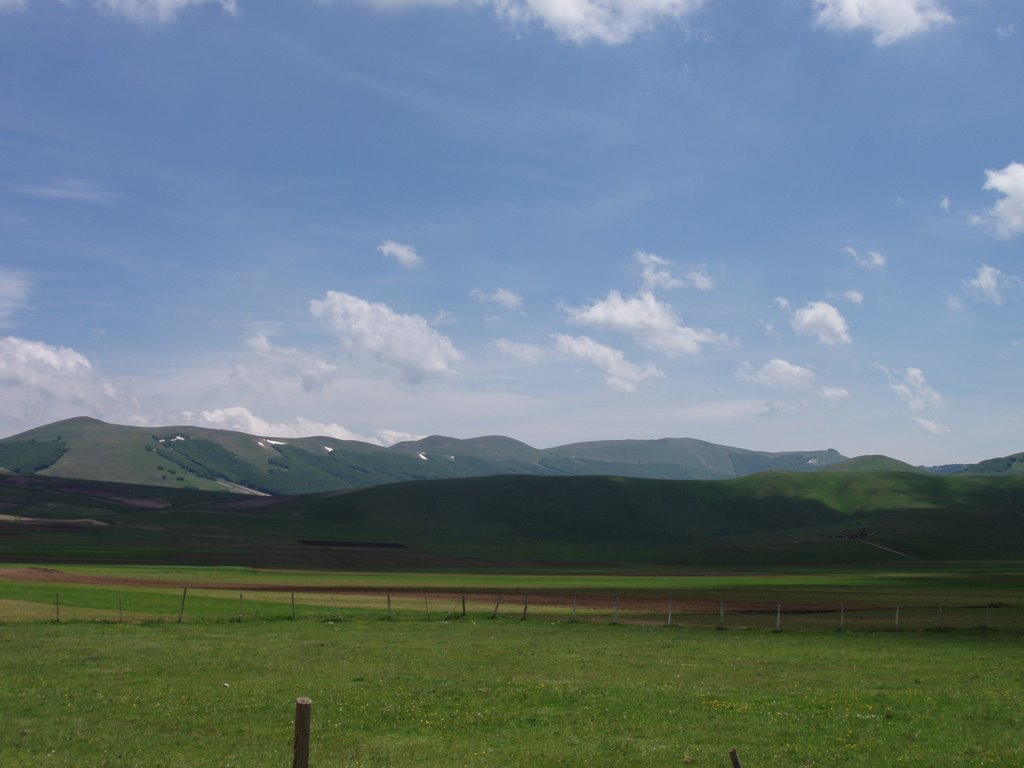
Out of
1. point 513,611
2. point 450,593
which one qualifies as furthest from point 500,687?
point 450,593

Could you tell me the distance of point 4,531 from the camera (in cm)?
16800

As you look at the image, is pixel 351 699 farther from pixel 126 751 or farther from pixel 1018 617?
pixel 1018 617

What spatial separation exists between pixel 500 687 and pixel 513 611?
122 feet

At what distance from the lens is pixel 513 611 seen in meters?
65.3

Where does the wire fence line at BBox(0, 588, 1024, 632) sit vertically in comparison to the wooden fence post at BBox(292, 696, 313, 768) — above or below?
below

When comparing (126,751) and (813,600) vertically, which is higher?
(126,751)

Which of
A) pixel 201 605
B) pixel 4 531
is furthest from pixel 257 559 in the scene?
pixel 201 605

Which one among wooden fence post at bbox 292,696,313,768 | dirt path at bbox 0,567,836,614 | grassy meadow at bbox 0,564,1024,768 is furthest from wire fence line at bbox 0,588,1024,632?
wooden fence post at bbox 292,696,313,768

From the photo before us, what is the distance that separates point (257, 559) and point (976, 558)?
145159 millimetres

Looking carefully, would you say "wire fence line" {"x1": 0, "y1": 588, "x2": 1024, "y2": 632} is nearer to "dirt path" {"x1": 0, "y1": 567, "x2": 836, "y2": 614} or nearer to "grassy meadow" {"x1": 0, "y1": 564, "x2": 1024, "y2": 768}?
"dirt path" {"x1": 0, "y1": 567, "x2": 836, "y2": 614}

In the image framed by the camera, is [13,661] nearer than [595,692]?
No

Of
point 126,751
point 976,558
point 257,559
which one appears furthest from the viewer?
point 976,558

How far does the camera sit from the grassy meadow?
2039cm

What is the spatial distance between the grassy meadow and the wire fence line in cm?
52
